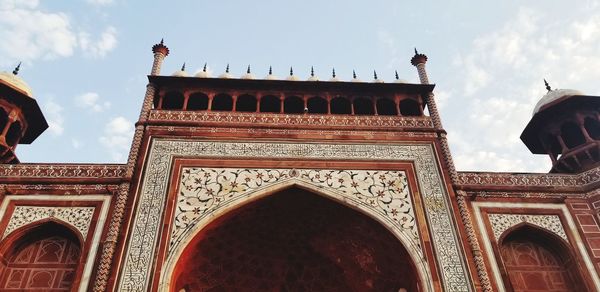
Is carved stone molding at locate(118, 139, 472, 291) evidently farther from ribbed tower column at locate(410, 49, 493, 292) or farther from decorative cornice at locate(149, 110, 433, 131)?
decorative cornice at locate(149, 110, 433, 131)

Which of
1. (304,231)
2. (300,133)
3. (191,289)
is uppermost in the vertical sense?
(300,133)

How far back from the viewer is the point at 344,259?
9.29 m

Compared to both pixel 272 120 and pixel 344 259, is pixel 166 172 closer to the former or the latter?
A: pixel 272 120

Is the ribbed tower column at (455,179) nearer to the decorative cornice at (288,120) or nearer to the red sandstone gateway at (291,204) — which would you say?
the red sandstone gateway at (291,204)

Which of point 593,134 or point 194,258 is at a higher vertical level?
point 593,134

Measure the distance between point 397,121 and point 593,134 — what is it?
388 cm

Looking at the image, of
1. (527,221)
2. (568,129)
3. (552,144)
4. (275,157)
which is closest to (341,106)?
(275,157)

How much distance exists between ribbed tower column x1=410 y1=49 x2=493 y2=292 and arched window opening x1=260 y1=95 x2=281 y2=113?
3.06 metres

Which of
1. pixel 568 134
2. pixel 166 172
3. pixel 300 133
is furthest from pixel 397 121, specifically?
pixel 166 172

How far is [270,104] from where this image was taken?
1063 cm

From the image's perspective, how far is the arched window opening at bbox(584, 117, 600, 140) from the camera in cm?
1014

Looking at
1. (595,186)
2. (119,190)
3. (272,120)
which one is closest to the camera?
(119,190)

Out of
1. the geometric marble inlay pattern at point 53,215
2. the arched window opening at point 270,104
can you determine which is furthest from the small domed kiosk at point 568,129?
the geometric marble inlay pattern at point 53,215

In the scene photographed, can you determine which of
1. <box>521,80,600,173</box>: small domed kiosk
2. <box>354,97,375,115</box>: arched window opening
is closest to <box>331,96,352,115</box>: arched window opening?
<box>354,97,375,115</box>: arched window opening
